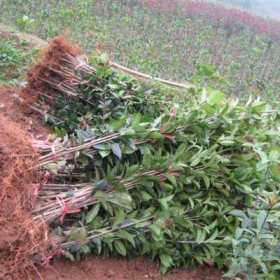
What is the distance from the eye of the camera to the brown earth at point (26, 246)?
2211 mm

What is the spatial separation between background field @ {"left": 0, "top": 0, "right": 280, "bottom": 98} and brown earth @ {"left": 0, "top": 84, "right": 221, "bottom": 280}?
2645 mm

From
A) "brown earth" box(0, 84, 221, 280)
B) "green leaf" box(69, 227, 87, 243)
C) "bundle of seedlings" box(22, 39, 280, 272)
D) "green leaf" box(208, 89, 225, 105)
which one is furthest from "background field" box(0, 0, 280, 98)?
"green leaf" box(69, 227, 87, 243)

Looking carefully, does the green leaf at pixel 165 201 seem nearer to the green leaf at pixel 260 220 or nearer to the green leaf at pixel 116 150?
the green leaf at pixel 116 150

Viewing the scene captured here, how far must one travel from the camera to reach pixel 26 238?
224cm

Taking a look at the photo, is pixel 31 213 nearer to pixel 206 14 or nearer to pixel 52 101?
pixel 52 101

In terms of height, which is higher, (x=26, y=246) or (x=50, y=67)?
(x=50, y=67)

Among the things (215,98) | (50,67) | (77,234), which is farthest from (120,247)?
(50,67)

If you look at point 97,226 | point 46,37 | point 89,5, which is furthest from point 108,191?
point 89,5

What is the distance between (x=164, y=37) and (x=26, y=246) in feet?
26.3

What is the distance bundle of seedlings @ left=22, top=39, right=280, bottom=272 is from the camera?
252 centimetres

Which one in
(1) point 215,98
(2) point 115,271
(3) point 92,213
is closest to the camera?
(3) point 92,213

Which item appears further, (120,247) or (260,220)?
(120,247)

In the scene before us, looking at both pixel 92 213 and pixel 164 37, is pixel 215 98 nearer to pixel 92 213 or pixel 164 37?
pixel 92 213

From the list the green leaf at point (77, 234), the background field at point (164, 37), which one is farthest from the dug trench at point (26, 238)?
the background field at point (164, 37)
